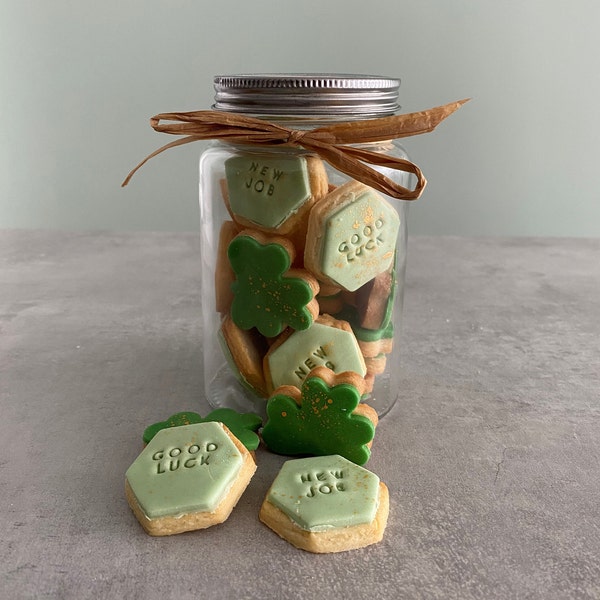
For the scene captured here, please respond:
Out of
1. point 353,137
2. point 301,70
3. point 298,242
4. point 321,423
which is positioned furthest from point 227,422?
point 301,70

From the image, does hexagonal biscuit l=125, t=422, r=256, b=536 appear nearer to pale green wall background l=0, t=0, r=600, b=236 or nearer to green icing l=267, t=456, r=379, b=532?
green icing l=267, t=456, r=379, b=532

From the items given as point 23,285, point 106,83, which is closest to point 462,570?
point 23,285

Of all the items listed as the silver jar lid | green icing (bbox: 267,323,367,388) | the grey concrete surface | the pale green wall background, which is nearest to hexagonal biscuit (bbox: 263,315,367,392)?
green icing (bbox: 267,323,367,388)

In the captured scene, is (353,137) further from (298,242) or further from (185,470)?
(185,470)

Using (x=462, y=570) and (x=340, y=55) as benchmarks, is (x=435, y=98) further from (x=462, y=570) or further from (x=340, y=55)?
(x=462, y=570)

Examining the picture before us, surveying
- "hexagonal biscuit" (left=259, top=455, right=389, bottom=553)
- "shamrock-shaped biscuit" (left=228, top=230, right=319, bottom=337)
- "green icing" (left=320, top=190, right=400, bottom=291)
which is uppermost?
"green icing" (left=320, top=190, right=400, bottom=291)

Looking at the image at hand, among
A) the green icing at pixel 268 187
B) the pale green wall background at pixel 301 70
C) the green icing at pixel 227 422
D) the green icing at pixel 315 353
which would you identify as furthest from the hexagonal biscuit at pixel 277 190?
the pale green wall background at pixel 301 70

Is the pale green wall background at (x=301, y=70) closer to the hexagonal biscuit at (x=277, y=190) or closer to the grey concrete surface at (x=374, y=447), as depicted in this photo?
the grey concrete surface at (x=374, y=447)
